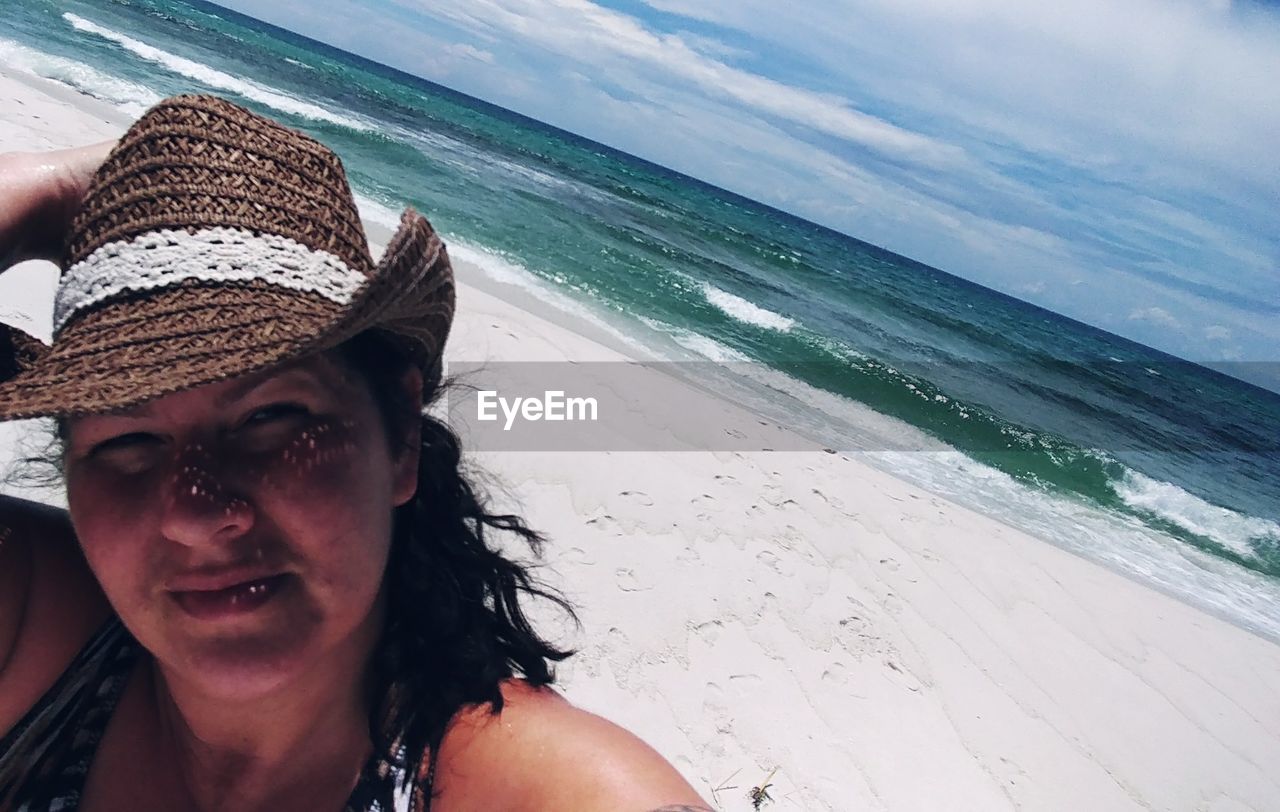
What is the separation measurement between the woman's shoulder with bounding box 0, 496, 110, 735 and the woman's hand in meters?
0.46

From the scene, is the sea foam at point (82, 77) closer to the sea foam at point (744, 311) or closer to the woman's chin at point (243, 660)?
the sea foam at point (744, 311)

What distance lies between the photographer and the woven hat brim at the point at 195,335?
0.96m

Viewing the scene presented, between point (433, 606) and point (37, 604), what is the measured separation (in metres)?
0.61

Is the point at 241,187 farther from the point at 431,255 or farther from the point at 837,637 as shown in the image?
the point at 837,637

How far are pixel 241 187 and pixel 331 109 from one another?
26131 mm

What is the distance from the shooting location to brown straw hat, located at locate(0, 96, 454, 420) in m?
0.98

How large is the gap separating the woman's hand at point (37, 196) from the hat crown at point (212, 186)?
331 millimetres

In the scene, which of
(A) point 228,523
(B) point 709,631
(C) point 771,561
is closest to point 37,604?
(A) point 228,523

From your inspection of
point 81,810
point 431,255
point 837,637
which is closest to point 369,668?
point 81,810

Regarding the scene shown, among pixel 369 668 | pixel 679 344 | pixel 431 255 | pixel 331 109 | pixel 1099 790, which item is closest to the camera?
pixel 431 255

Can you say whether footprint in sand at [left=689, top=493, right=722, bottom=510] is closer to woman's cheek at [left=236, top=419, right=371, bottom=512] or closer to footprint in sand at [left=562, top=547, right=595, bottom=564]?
footprint in sand at [left=562, top=547, right=595, bottom=564]

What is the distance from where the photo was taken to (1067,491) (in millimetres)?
9500

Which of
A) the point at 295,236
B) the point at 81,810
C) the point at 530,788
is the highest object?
the point at 295,236

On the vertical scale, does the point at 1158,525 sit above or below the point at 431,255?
below
